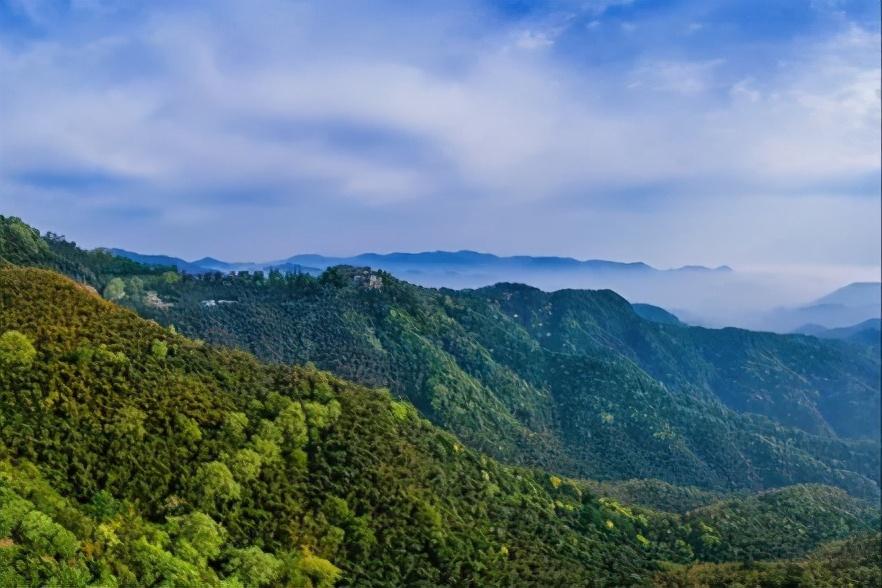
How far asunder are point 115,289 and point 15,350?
197 feet

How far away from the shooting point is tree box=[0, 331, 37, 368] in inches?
1508

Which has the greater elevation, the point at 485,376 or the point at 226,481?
the point at 226,481

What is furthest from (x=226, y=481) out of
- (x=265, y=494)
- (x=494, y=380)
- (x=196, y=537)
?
(x=494, y=380)

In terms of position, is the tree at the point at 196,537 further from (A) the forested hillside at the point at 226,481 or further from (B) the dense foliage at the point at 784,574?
(B) the dense foliage at the point at 784,574

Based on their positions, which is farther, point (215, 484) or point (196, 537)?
point (215, 484)

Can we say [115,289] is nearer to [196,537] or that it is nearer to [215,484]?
[215,484]

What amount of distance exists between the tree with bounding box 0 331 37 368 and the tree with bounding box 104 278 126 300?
55893 mm

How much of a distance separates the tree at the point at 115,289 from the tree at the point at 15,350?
55.9m

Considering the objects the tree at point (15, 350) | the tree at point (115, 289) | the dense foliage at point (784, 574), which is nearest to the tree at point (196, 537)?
the tree at point (15, 350)

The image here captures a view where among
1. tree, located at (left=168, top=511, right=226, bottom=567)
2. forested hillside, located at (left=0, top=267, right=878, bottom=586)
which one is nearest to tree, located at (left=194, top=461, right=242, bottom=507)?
forested hillside, located at (left=0, top=267, right=878, bottom=586)

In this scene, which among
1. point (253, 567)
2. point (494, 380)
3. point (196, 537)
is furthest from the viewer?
point (494, 380)

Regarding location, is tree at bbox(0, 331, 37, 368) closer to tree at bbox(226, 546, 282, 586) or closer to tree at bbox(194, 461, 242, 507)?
tree at bbox(194, 461, 242, 507)

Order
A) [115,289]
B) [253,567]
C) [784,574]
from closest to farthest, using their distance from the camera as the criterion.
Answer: [253,567], [784,574], [115,289]

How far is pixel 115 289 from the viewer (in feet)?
312
